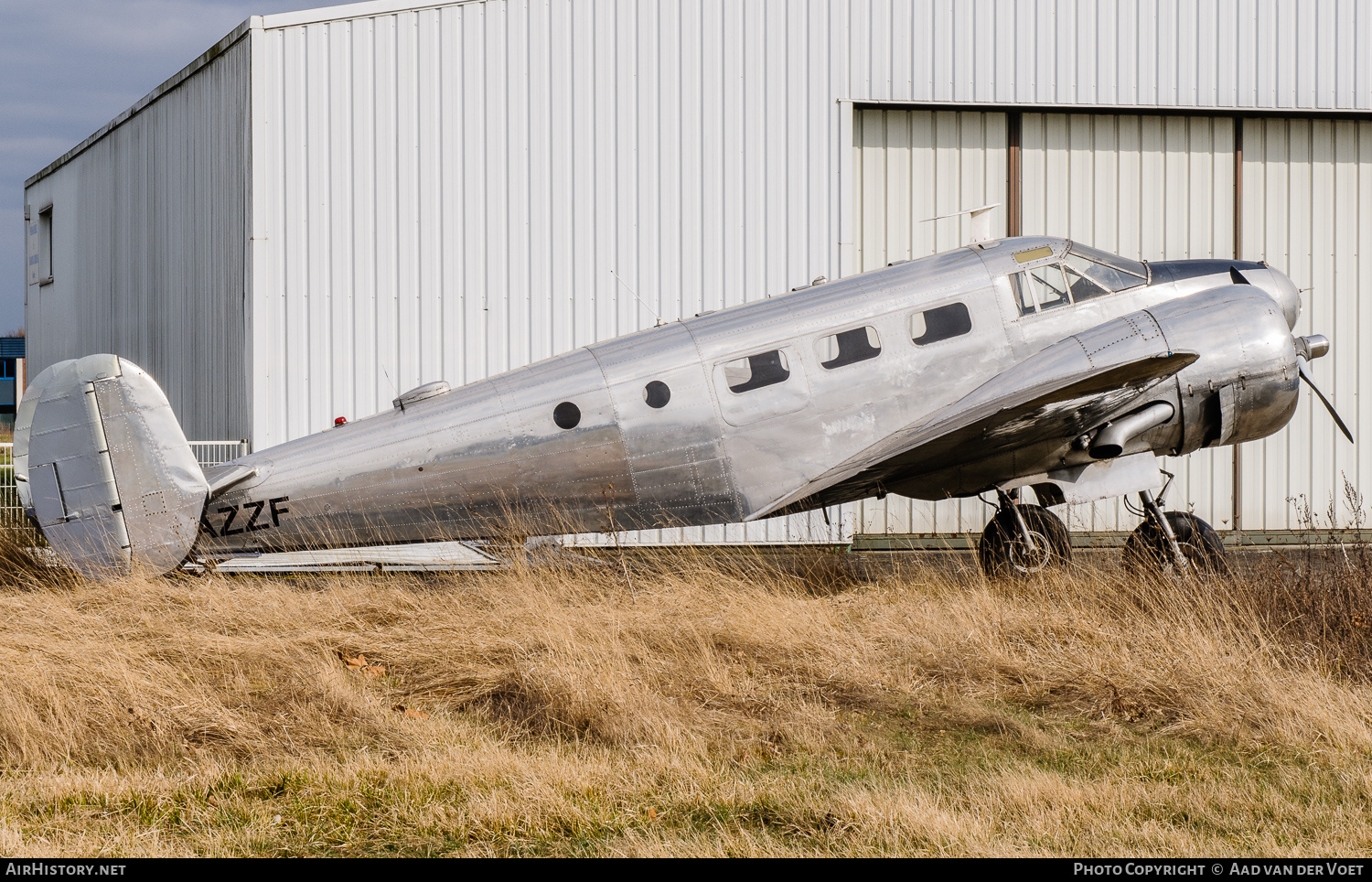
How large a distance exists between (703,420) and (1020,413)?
2.55 meters

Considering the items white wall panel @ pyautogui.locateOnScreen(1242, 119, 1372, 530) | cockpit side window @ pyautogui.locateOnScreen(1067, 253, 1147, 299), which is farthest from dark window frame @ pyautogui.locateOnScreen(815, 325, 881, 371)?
white wall panel @ pyautogui.locateOnScreen(1242, 119, 1372, 530)

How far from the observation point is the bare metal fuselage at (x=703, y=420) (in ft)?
29.9

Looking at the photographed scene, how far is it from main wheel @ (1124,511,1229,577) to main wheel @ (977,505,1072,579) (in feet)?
1.99

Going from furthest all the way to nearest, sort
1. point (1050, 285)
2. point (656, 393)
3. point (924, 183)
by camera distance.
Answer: point (924, 183) < point (1050, 285) < point (656, 393)

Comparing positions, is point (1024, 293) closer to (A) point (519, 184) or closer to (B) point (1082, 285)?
(B) point (1082, 285)

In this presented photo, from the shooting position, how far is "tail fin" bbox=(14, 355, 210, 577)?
8.91 metres

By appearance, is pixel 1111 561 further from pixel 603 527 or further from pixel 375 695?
pixel 375 695

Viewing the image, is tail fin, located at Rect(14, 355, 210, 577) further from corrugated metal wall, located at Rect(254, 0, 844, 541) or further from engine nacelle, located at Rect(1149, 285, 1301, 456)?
engine nacelle, located at Rect(1149, 285, 1301, 456)

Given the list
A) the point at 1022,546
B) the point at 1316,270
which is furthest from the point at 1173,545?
the point at 1316,270

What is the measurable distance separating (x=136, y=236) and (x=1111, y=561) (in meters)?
16.1

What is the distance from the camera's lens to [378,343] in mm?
14203

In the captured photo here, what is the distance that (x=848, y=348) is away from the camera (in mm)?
9500

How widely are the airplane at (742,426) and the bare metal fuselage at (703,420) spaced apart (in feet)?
0.06

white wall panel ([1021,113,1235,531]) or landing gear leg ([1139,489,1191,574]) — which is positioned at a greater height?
white wall panel ([1021,113,1235,531])
